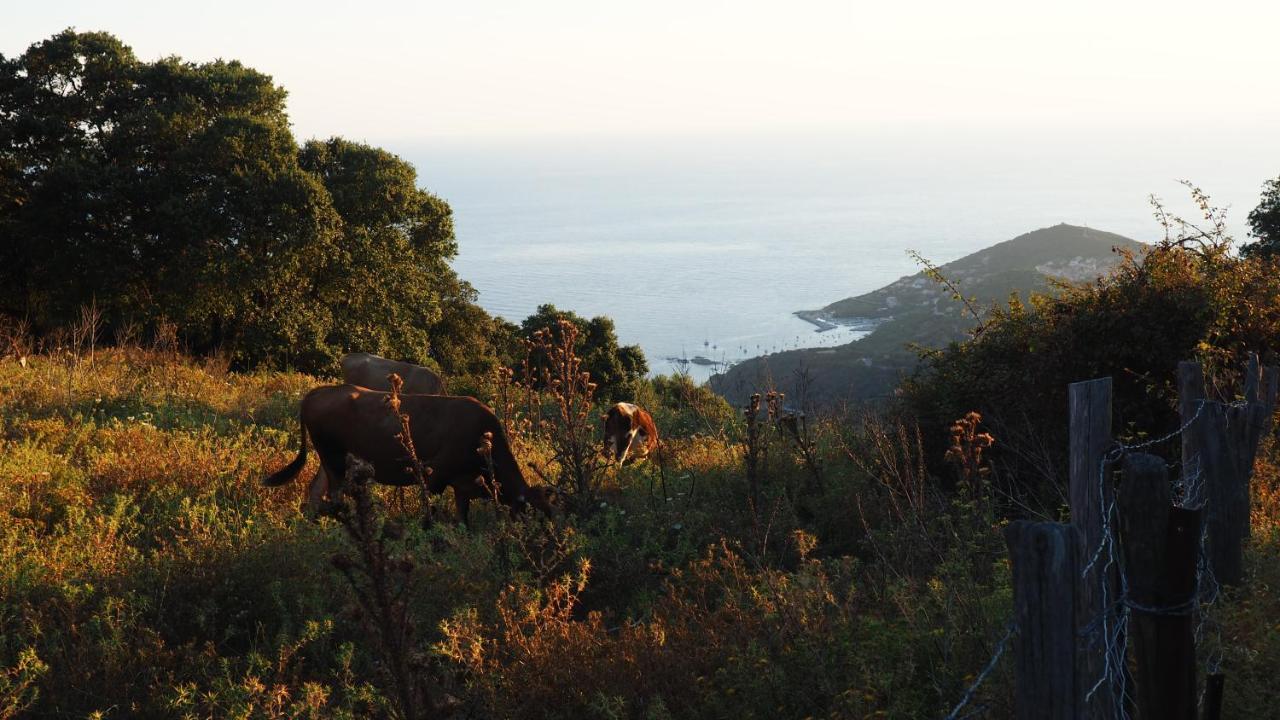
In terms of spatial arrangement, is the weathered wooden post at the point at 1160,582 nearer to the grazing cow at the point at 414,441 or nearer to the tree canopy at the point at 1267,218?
the grazing cow at the point at 414,441

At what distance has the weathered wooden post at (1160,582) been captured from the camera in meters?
3.19

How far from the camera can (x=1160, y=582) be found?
3.21 m

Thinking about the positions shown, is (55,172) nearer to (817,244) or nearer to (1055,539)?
(1055,539)

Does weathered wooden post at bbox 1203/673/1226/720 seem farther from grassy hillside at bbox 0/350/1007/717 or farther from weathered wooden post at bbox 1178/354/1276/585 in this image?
weathered wooden post at bbox 1178/354/1276/585

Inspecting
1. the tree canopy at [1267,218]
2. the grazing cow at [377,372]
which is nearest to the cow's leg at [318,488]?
the grazing cow at [377,372]

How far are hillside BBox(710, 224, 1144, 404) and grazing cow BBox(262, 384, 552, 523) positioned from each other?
1621 inches

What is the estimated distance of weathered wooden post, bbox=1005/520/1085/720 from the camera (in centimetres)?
293

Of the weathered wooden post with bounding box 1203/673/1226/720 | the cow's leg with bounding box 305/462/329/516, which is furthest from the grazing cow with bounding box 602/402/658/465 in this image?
the weathered wooden post with bounding box 1203/673/1226/720

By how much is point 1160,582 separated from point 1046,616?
53cm

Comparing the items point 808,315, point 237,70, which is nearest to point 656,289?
point 808,315

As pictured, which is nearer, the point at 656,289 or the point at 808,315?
the point at 808,315

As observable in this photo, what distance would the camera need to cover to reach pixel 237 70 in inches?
1150

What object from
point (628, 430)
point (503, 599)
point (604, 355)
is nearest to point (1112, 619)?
point (503, 599)

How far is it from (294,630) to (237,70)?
2717cm
